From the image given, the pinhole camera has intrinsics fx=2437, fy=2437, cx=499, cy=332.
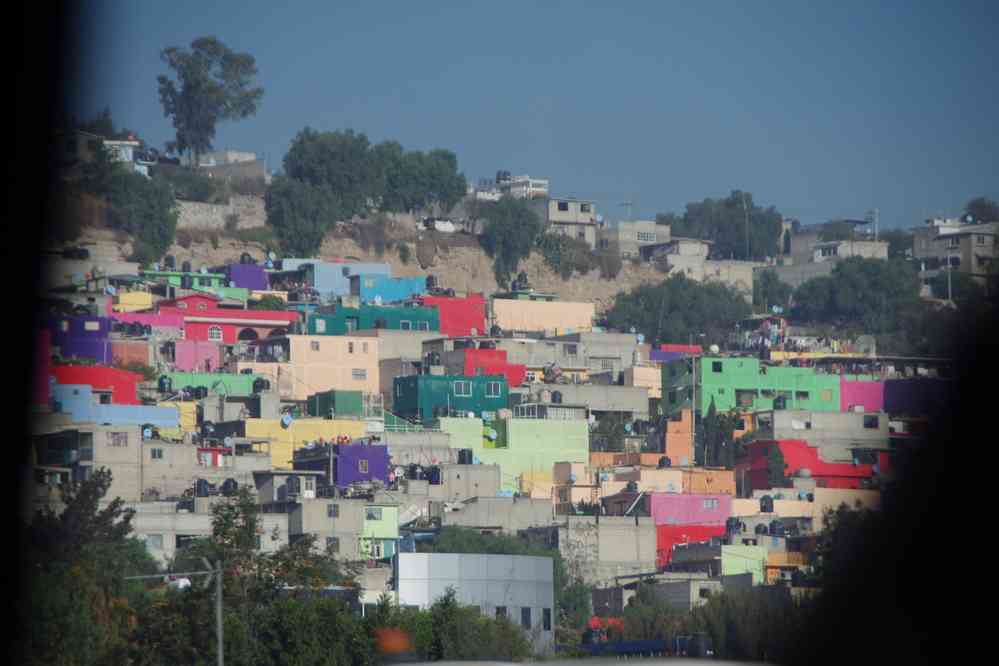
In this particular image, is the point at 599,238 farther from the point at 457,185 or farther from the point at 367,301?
the point at 367,301

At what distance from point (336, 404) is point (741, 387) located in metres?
9.08

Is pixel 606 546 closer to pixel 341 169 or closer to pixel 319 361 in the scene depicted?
pixel 319 361

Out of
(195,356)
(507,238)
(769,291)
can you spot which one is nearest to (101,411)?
(195,356)

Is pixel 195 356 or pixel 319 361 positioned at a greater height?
pixel 195 356

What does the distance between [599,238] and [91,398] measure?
3010 centimetres

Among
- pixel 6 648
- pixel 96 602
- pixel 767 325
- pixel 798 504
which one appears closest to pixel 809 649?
pixel 6 648

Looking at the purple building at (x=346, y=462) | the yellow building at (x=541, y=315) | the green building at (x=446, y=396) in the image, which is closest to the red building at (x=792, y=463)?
the green building at (x=446, y=396)

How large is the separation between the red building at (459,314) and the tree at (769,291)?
15150 mm

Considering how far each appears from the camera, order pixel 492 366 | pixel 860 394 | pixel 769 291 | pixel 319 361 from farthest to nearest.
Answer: pixel 769 291, pixel 860 394, pixel 492 366, pixel 319 361

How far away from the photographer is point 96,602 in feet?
86.4

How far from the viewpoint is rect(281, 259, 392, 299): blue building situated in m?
57.3

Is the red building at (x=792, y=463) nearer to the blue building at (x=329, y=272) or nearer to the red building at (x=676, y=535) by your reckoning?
the red building at (x=676, y=535)

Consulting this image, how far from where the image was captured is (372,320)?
51531mm

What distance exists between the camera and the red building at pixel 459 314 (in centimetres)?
5362
